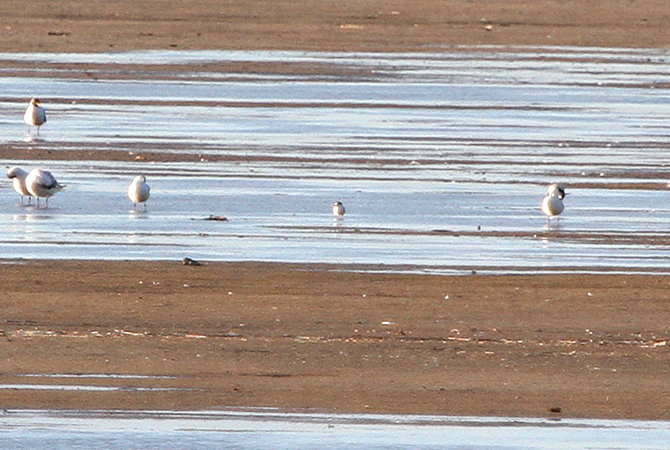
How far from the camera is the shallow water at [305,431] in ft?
26.4

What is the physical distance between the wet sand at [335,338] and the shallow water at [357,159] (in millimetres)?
778

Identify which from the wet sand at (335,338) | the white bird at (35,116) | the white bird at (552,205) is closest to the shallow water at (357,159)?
the white bird at (552,205)

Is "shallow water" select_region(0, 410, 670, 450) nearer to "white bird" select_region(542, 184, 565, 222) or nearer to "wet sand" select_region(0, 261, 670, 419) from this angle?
"wet sand" select_region(0, 261, 670, 419)

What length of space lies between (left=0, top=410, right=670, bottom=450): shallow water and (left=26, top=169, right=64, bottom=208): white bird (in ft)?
23.9

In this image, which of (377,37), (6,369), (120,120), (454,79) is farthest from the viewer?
(377,37)

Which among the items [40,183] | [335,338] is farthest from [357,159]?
[335,338]

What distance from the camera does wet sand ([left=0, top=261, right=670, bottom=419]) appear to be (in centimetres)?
915

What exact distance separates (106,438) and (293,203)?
8.15m

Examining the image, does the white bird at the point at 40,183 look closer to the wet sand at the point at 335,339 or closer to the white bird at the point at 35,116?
the wet sand at the point at 335,339

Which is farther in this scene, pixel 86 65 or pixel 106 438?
pixel 86 65

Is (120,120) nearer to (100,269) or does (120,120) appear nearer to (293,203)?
(293,203)

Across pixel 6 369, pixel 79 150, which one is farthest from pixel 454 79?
pixel 6 369

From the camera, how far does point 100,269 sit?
12.7 meters

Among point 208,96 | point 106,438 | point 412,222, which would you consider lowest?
point 106,438
